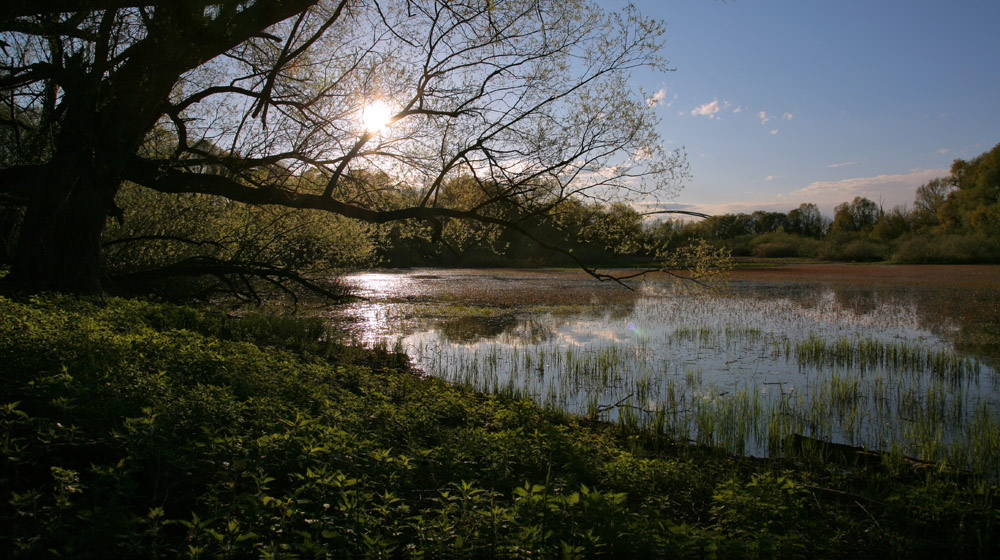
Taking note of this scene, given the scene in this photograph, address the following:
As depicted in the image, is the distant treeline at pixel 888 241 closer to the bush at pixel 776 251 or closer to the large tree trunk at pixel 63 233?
the bush at pixel 776 251

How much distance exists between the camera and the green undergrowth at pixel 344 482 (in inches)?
114

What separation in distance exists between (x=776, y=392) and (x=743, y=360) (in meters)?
2.58

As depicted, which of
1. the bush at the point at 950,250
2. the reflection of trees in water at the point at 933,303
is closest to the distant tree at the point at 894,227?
the bush at the point at 950,250

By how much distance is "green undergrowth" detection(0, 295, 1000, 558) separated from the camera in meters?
2.90

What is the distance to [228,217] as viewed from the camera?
1634cm

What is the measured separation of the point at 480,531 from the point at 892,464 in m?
5.30

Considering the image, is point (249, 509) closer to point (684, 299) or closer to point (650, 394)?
point (650, 394)

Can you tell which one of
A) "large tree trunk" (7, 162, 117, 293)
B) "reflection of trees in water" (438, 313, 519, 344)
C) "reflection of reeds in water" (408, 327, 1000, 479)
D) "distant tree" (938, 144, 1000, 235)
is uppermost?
"distant tree" (938, 144, 1000, 235)

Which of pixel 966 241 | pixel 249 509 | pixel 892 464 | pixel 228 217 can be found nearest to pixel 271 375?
pixel 249 509

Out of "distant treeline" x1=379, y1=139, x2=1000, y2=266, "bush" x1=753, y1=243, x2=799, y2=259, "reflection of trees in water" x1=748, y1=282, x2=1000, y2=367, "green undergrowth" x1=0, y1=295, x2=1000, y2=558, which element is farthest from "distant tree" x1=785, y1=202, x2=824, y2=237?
"green undergrowth" x1=0, y1=295, x2=1000, y2=558

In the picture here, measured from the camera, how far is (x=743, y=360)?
39.0 ft

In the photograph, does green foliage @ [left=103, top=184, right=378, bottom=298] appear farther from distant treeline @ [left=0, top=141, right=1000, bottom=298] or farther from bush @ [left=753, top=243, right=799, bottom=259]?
bush @ [left=753, top=243, right=799, bottom=259]

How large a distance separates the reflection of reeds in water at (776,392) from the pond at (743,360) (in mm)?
37

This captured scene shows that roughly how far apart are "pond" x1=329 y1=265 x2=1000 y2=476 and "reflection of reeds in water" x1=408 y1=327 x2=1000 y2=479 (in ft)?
0.12
